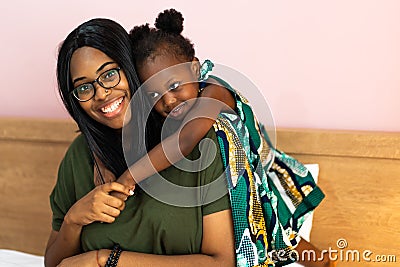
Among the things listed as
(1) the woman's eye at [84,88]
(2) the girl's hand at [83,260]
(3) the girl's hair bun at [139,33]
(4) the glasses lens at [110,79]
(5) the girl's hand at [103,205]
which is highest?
(3) the girl's hair bun at [139,33]

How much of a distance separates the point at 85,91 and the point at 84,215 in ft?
0.90

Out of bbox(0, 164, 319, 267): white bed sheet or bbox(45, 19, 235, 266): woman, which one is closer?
bbox(45, 19, 235, 266): woman

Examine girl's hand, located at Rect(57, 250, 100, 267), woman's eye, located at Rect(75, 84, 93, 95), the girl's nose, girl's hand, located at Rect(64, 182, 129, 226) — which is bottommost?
girl's hand, located at Rect(57, 250, 100, 267)

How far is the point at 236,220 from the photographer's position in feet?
4.21

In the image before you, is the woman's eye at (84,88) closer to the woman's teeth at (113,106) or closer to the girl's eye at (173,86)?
the woman's teeth at (113,106)

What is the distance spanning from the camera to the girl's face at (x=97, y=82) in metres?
1.33

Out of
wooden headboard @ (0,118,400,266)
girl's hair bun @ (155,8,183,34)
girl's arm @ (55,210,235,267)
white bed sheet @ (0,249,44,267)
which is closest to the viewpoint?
girl's arm @ (55,210,235,267)

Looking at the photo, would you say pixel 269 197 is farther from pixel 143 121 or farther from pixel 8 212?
pixel 8 212

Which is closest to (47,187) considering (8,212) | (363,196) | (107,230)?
(8,212)

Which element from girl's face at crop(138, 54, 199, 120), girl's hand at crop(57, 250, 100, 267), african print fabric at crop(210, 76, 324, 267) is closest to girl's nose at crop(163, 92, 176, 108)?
girl's face at crop(138, 54, 199, 120)

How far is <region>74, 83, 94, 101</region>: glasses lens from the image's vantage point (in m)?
1.35

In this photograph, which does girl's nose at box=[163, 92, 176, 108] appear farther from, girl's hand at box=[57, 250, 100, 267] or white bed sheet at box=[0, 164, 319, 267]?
white bed sheet at box=[0, 164, 319, 267]

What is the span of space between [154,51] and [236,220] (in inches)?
16.1

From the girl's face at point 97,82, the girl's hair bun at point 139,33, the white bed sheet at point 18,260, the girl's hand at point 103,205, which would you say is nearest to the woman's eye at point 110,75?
the girl's face at point 97,82
